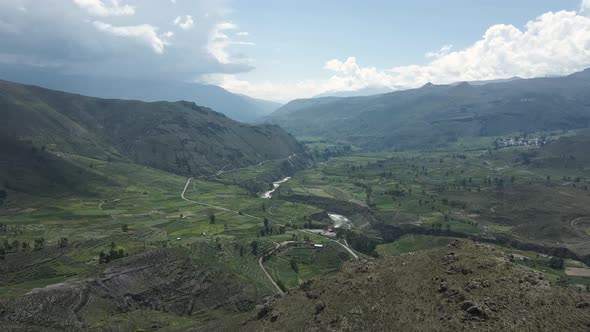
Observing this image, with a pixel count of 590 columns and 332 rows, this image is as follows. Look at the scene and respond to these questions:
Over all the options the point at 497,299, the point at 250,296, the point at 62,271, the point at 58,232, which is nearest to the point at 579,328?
the point at 497,299

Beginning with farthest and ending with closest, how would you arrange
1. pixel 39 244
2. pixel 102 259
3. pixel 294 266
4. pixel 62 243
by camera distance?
1. pixel 39 244
2. pixel 62 243
3. pixel 294 266
4. pixel 102 259

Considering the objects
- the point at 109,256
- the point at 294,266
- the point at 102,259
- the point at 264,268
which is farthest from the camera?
the point at 294,266

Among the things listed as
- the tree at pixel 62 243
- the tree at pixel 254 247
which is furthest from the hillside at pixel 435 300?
the tree at pixel 62 243

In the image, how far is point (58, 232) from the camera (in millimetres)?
176000

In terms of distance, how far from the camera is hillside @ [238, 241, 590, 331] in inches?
2240

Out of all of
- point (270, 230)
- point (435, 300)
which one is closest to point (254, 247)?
point (270, 230)

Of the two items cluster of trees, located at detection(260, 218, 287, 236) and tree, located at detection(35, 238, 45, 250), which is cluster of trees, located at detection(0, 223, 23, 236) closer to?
tree, located at detection(35, 238, 45, 250)

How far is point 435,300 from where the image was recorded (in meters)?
63.7

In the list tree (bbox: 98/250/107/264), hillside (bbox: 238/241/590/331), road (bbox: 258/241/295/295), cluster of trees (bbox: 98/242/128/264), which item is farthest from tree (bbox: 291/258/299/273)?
tree (bbox: 98/250/107/264)

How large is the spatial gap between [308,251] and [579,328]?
10857 cm

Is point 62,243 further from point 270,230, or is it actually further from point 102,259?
point 270,230

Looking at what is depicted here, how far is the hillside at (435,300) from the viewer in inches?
2240

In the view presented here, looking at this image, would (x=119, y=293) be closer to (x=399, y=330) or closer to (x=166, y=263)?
(x=166, y=263)

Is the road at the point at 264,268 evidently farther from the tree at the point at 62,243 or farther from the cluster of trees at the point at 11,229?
the cluster of trees at the point at 11,229
